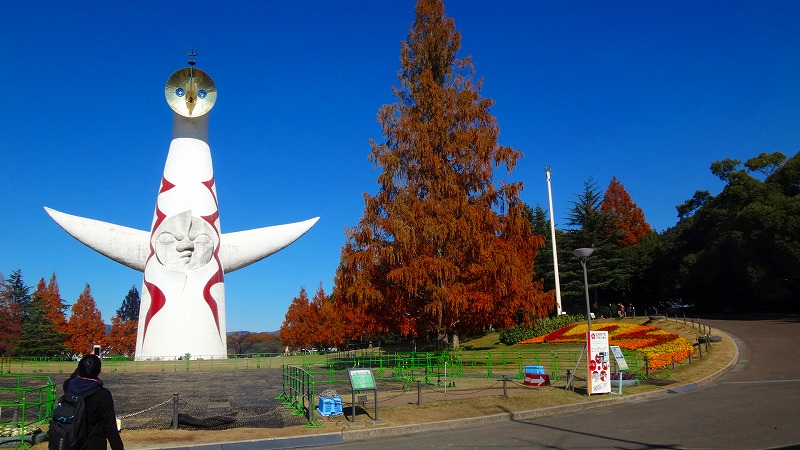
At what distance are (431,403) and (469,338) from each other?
110 feet

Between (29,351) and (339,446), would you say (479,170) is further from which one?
(29,351)

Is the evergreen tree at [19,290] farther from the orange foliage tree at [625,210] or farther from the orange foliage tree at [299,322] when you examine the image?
the orange foliage tree at [625,210]

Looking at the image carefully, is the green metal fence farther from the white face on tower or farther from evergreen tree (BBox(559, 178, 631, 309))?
evergreen tree (BBox(559, 178, 631, 309))

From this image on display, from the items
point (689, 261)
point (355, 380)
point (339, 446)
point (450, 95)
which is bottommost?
point (339, 446)

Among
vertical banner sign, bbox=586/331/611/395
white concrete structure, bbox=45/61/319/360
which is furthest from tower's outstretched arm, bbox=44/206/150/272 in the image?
vertical banner sign, bbox=586/331/611/395

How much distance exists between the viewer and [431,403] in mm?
13820

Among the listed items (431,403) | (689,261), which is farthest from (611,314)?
(431,403)

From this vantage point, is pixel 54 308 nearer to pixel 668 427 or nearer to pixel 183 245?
pixel 183 245

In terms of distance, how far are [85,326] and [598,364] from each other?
209 ft

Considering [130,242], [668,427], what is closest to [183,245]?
[130,242]

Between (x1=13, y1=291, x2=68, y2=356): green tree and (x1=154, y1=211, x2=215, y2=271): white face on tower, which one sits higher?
(x1=154, y1=211, x2=215, y2=271): white face on tower

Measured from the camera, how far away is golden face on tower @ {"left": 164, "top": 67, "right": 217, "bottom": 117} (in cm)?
3747

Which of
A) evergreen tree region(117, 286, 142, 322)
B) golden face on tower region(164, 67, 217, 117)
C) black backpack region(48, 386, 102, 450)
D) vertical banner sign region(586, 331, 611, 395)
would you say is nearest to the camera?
black backpack region(48, 386, 102, 450)

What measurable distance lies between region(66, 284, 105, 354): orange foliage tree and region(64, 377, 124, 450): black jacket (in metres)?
65.0
